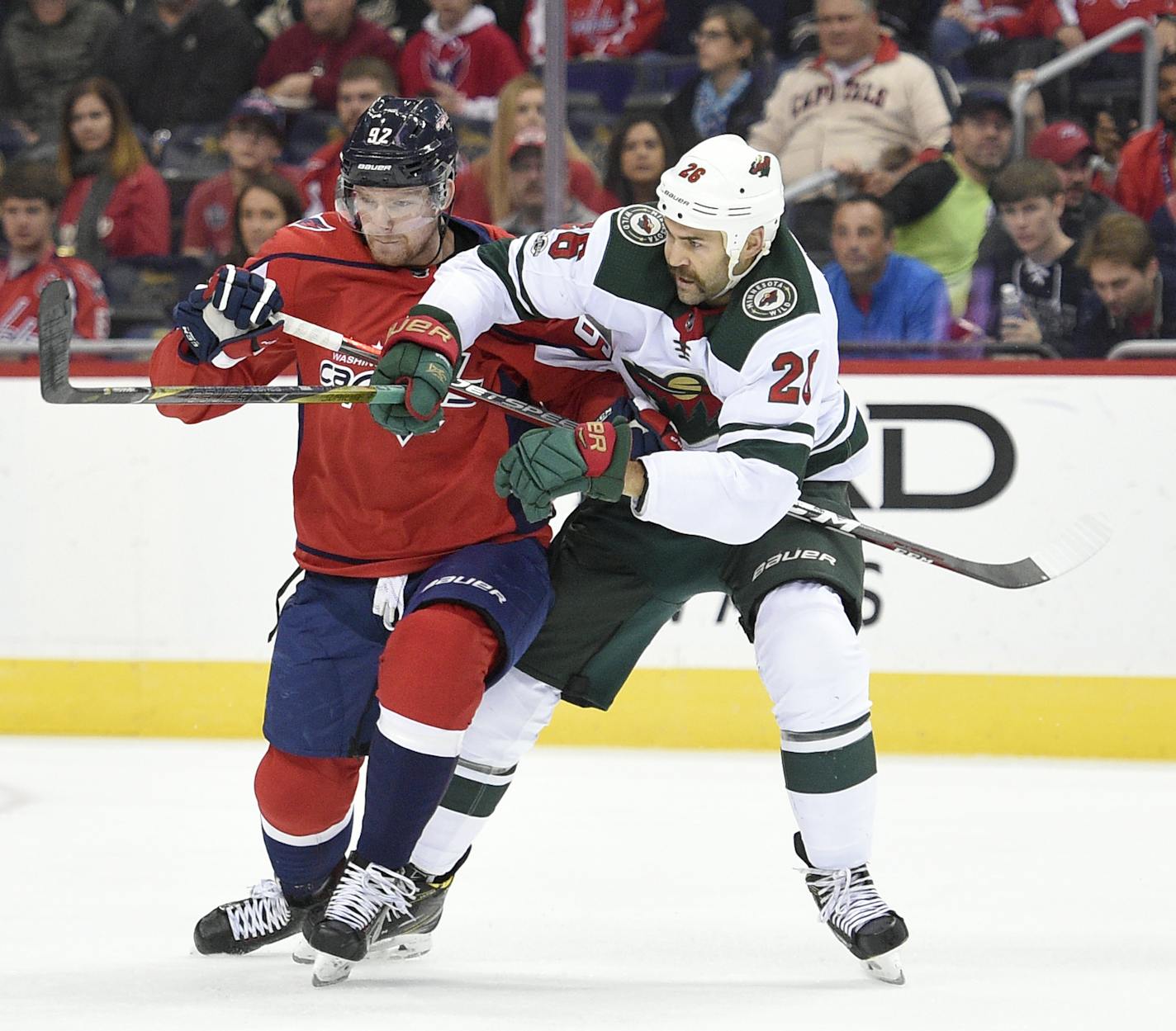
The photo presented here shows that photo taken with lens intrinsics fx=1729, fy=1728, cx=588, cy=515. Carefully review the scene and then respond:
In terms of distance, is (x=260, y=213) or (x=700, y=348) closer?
(x=700, y=348)

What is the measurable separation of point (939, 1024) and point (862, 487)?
6.37ft

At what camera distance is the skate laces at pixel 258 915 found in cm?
252

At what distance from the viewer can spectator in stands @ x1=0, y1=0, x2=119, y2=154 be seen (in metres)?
5.07

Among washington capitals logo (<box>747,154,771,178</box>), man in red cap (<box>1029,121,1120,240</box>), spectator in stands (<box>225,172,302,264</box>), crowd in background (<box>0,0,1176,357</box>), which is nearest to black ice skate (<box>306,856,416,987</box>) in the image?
washington capitals logo (<box>747,154,771,178</box>)

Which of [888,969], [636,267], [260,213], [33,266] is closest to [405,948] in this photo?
[888,969]

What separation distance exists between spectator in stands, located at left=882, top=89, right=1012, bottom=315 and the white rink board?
349 mm

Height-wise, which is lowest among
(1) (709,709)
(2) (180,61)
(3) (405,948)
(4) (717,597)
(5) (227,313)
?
(1) (709,709)

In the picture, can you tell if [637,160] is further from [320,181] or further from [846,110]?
[320,181]

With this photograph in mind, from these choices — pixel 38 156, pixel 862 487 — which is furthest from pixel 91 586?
pixel 862 487

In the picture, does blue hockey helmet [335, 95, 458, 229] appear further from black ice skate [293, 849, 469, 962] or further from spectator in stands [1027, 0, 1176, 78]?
spectator in stands [1027, 0, 1176, 78]

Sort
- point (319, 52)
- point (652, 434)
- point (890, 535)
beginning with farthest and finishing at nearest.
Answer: point (319, 52) < point (890, 535) < point (652, 434)

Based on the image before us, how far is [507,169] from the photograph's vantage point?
171 inches

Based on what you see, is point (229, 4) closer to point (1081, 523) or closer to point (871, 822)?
point (1081, 523)

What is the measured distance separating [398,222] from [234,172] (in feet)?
7.98
